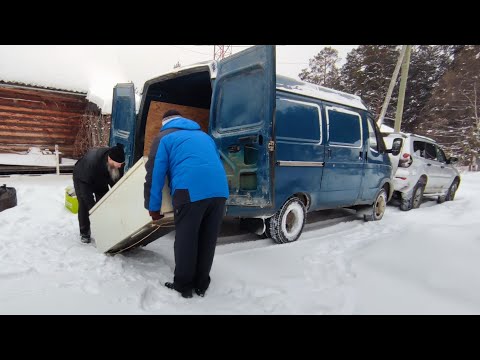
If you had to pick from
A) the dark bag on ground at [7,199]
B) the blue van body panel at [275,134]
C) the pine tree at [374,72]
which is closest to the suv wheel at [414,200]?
the blue van body panel at [275,134]

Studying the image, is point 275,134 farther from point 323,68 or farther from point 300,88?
point 323,68

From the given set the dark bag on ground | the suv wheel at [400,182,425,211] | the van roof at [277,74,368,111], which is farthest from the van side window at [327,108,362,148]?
the dark bag on ground

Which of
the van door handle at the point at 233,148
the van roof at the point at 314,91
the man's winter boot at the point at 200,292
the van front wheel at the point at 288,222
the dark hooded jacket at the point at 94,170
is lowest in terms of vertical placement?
the man's winter boot at the point at 200,292

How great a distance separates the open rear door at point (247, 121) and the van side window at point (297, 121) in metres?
0.46

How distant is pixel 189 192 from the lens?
240cm

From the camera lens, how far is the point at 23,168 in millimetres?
9789

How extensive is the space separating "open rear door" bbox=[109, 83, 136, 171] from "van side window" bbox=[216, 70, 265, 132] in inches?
77.6

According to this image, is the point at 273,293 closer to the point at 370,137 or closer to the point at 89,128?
the point at 370,137

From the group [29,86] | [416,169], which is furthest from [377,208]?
[29,86]

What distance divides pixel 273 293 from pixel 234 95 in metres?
2.43

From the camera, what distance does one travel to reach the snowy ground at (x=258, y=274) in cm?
232

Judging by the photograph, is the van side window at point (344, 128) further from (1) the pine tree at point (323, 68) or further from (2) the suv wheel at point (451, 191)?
(1) the pine tree at point (323, 68)

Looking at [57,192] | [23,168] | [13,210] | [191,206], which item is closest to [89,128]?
[23,168]

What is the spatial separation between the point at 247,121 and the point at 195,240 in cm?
175
